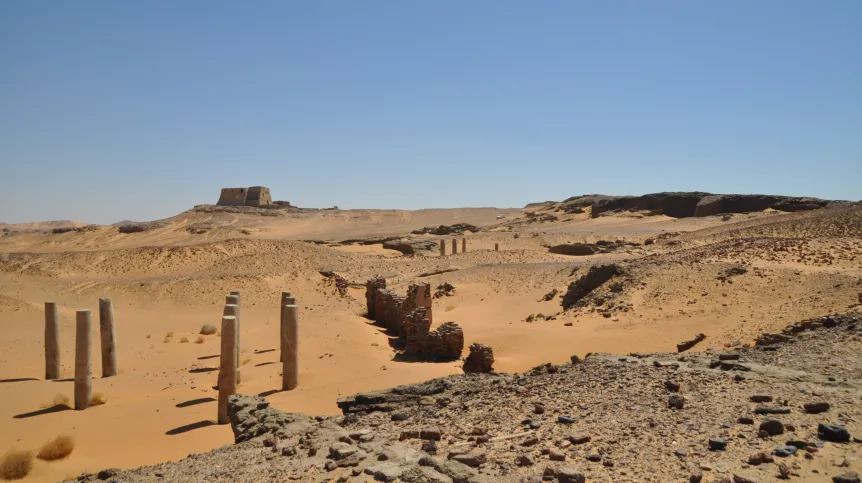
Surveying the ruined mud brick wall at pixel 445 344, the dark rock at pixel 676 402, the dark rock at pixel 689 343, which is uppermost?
the dark rock at pixel 676 402

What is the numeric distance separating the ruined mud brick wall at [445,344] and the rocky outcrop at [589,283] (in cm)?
674

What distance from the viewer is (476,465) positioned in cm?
632

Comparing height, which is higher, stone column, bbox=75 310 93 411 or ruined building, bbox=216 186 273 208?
ruined building, bbox=216 186 273 208

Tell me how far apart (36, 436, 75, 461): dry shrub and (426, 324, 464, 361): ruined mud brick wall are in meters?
8.14

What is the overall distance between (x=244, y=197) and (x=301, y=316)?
196ft

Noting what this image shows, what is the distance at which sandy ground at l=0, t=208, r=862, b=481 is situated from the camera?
11820 mm

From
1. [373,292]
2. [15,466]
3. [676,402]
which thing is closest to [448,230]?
[373,292]

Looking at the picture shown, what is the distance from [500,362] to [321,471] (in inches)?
363

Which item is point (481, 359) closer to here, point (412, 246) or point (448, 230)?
point (412, 246)

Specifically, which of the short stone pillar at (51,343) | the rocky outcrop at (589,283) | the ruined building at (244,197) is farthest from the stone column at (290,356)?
the ruined building at (244,197)

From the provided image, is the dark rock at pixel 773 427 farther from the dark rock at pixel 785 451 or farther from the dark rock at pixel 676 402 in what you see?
the dark rock at pixel 676 402

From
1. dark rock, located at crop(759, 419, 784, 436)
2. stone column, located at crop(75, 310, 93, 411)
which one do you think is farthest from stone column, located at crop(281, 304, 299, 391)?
dark rock, located at crop(759, 419, 784, 436)

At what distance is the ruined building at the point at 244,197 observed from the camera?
259ft

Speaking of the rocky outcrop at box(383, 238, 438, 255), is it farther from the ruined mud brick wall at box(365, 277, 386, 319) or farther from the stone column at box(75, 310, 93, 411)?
the stone column at box(75, 310, 93, 411)
